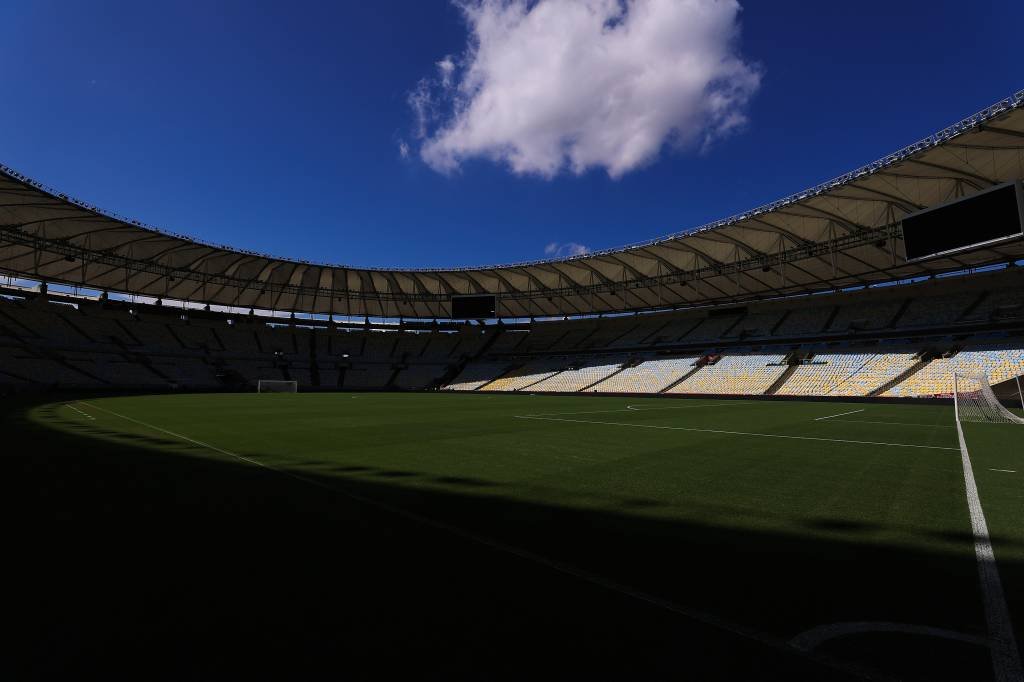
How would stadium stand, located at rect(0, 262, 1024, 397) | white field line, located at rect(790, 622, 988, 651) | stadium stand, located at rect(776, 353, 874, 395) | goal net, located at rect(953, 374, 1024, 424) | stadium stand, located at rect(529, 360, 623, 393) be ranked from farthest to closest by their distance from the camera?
stadium stand, located at rect(529, 360, 623, 393)
stadium stand, located at rect(0, 262, 1024, 397)
stadium stand, located at rect(776, 353, 874, 395)
goal net, located at rect(953, 374, 1024, 424)
white field line, located at rect(790, 622, 988, 651)

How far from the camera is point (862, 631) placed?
2.38 m

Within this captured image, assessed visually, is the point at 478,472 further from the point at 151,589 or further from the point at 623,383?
the point at 623,383

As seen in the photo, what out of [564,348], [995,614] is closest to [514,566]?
[995,614]

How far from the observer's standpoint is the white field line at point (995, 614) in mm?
2051

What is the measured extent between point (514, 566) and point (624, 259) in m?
42.0

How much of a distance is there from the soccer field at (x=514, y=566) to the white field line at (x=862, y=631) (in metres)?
0.01

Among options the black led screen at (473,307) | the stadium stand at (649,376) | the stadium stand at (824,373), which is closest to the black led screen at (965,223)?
the stadium stand at (824,373)

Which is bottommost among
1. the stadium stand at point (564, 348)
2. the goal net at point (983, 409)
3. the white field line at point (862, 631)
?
the white field line at point (862, 631)

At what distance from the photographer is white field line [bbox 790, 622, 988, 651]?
7.41 feet

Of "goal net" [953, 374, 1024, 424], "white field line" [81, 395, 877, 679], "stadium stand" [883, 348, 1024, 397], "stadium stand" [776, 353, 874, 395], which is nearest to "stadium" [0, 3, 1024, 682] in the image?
"white field line" [81, 395, 877, 679]

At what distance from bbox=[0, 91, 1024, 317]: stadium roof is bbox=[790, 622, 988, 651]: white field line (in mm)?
24617

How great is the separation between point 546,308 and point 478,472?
53886 mm

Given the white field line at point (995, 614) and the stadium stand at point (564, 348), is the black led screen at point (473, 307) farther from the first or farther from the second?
the white field line at point (995, 614)

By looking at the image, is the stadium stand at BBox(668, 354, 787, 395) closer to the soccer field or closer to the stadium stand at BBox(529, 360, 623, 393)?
the stadium stand at BBox(529, 360, 623, 393)
